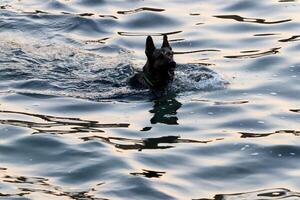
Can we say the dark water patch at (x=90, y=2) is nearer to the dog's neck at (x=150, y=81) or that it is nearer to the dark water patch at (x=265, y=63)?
the dark water patch at (x=265, y=63)

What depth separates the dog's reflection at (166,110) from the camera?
1130 centimetres

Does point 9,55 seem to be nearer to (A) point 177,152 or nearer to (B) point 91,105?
(B) point 91,105

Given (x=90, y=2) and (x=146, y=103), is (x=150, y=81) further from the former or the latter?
(x=90, y=2)

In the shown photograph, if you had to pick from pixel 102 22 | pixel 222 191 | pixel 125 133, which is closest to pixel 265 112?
pixel 125 133

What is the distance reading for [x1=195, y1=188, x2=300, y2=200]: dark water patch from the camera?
29.1ft

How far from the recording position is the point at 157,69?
12.3m

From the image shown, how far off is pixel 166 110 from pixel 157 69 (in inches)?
31.9

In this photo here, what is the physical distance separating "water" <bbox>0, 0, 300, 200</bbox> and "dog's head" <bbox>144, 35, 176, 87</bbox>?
225mm

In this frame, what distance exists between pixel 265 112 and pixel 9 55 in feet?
14.2

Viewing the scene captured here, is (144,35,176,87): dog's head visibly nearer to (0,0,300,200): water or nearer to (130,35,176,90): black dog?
(130,35,176,90): black dog

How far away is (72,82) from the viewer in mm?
12727

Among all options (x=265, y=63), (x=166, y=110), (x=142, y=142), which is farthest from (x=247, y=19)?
(x=142, y=142)

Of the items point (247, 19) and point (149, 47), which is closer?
point (149, 47)

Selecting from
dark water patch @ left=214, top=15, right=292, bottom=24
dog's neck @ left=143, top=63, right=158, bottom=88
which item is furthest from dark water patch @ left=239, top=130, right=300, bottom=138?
dark water patch @ left=214, top=15, right=292, bottom=24
